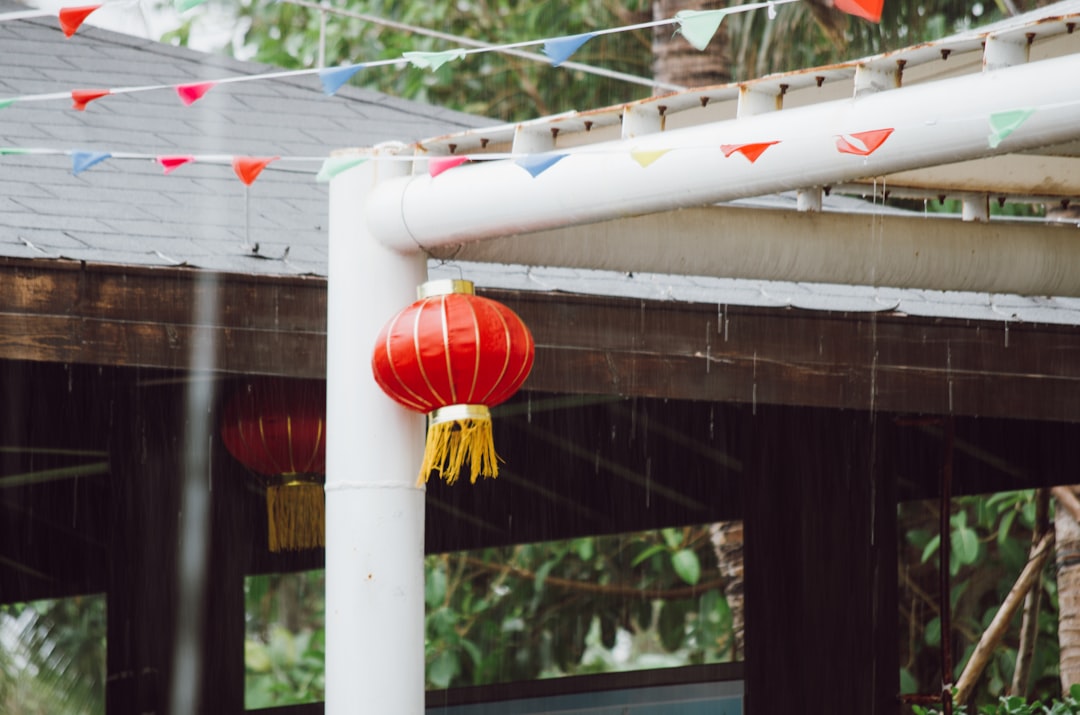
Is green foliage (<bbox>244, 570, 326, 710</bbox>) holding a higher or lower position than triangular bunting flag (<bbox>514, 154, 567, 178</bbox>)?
lower

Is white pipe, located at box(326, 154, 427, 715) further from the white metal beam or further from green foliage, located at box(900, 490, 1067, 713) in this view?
green foliage, located at box(900, 490, 1067, 713)

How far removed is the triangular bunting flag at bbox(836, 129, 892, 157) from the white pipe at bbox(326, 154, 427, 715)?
1.15 m

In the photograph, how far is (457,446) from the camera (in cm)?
372

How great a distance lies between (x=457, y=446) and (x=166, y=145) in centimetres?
239

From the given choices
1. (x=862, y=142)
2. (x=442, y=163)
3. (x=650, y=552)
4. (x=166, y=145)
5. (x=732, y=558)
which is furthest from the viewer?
(x=650, y=552)

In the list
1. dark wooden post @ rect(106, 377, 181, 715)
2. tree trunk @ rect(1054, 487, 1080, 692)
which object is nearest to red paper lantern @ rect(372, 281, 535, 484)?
dark wooden post @ rect(106, 377, 181, 715)

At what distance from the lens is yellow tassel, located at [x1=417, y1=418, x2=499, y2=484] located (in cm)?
363

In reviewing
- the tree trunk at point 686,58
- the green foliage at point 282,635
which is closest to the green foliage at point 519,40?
the tree trunk at point 686,58

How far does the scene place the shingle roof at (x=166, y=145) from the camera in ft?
14.5

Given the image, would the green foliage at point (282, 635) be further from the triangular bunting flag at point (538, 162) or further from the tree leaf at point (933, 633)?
the triangular bunting flag at point (538, 162)


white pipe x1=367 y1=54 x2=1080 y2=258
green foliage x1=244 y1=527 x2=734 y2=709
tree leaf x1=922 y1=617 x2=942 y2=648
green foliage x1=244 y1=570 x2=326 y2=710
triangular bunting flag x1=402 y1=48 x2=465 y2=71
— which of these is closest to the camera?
white pipe x1=367 y1=54 x2=1080 y2=258

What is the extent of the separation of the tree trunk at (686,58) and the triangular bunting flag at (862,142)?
6.87 meters

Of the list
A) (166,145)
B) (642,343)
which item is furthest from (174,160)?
(166,145)

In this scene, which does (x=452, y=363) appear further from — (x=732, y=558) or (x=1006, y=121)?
(x=732, y=558)
